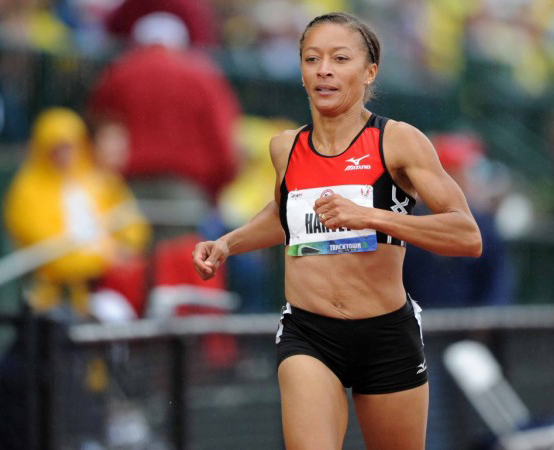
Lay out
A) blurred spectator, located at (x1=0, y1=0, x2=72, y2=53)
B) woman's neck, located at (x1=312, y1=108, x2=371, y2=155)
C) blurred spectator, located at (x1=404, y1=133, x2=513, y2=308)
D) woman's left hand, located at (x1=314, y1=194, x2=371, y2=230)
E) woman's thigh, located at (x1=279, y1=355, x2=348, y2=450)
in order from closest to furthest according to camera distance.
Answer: woman's left hand, located at (x1=314, y1=194, x2=371, y2=230)
woman's thigh, located at (x1=279, y1=355, x2=348, y2=450)
woman's neck, located at (x1=312, y1=108, x2=371, y2=155)
blurred spectator, located at (x1=404, y1=133, x2=513, y2=308)
blurred spectator, located at (x1=0, y1=0, x2=72, y2=53)

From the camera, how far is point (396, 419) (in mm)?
4082

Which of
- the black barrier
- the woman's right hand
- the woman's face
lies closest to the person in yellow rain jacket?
the black barrier

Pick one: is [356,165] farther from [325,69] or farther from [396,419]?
[396,419]

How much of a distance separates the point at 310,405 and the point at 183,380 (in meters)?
2.80

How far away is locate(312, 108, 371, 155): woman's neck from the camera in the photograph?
411cm

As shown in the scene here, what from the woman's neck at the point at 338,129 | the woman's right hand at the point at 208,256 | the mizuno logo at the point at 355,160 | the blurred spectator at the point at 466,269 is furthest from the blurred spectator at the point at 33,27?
the mizuno logo at the point at 355,160

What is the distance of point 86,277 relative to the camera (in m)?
7.83

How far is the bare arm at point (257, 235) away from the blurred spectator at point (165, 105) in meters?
4.04

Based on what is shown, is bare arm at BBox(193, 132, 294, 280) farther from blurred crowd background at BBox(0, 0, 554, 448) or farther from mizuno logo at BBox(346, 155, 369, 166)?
blurred crowd background at BBox(0, 0, 554, 448)

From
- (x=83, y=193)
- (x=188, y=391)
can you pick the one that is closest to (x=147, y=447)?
(x=188, y=391)

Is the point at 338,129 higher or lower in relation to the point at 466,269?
higher

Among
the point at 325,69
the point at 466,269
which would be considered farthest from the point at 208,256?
the point at 466,269

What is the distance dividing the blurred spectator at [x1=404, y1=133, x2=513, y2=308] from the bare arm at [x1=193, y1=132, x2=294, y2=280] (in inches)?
126

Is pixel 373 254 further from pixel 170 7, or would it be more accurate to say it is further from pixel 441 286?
pixel 170 7
